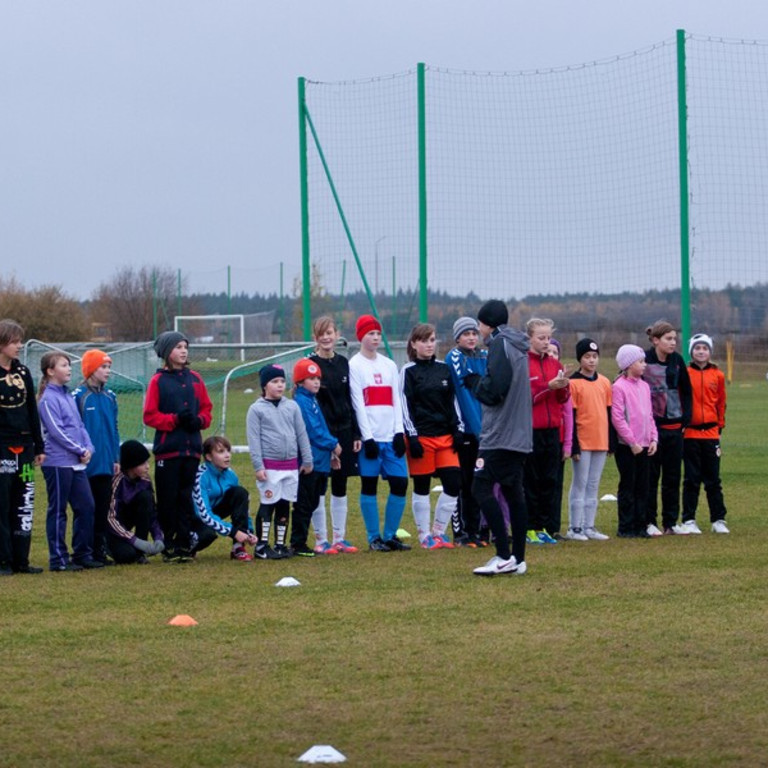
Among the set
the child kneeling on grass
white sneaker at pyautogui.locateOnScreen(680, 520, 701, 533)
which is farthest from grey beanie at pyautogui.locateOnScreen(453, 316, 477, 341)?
white sneaker at pyautogui.locateOnScreen(680, 520, 701, 533)

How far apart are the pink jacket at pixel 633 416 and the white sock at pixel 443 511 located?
1612 mm

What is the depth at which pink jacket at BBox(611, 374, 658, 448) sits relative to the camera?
11.9 m

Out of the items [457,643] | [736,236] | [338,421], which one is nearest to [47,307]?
[736,236]

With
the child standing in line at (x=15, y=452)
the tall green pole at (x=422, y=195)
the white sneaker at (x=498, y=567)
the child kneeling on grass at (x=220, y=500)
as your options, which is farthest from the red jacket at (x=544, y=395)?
the tall green pole at (x=422, y=195)

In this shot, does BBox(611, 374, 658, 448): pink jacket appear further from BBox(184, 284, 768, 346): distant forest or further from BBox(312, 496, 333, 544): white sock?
BBox(184, 284, 768, 346): distant forest

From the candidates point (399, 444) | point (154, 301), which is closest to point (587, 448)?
point (399, 444)

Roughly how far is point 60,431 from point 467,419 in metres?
3.32

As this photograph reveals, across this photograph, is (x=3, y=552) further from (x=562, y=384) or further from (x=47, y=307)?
(x=47, y=307)

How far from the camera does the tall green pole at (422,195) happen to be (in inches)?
723

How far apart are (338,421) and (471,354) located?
1.26m

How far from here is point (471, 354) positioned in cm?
1150

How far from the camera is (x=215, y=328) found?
163 feet

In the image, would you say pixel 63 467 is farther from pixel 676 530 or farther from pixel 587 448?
pixel 676 530

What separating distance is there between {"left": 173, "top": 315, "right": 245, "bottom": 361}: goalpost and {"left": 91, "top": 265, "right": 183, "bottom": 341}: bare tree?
2.43 meters
